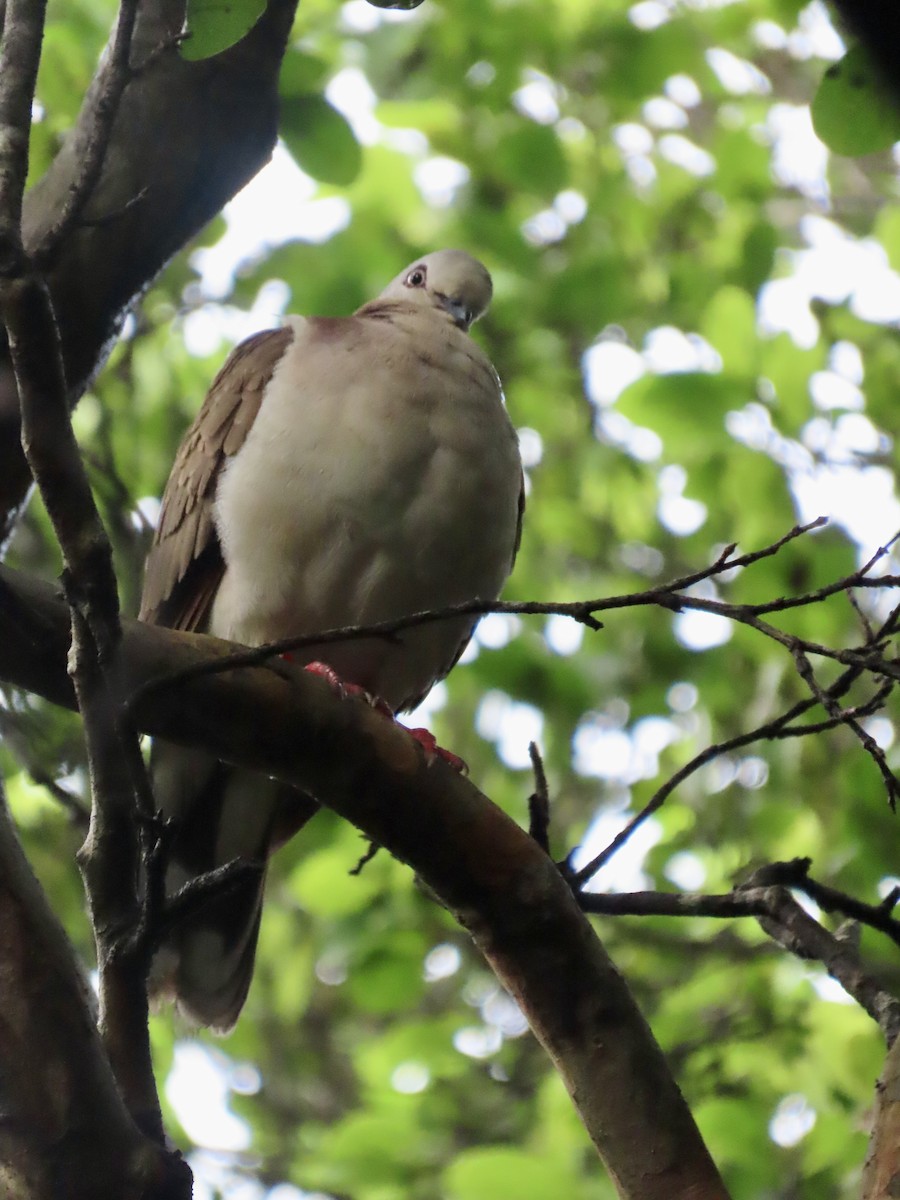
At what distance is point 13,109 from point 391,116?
12.1 ft

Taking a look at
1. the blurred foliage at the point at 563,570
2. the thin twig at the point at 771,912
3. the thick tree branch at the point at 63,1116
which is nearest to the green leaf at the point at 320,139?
the blurred foliage at the point at 563,570

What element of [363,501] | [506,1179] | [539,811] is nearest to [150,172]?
[363,501]

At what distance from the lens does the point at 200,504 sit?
3.17 metres

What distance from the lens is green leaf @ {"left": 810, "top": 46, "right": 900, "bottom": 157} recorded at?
2125mm

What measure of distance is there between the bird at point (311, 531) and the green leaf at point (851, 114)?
104 cm

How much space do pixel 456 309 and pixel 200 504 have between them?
98 cm

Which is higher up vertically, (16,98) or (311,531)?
(311,531)

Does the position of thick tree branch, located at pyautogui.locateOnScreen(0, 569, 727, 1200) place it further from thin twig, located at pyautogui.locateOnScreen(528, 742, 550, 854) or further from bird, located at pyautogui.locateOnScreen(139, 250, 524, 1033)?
bird, located at pyautogui.locateOnScreen(139, 250, 524, 1033)

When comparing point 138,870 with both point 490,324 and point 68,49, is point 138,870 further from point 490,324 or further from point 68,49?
point 490,324

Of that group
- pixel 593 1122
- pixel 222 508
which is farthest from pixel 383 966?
pixel 593 1122

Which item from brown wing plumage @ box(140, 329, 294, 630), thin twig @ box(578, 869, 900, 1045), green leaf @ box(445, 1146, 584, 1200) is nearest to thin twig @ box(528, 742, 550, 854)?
thin twig @ box(578, 869, 900, 1045)

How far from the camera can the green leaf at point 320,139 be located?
3322mm

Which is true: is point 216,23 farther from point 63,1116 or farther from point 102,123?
point 63,1116

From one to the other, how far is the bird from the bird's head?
1.29 ft
